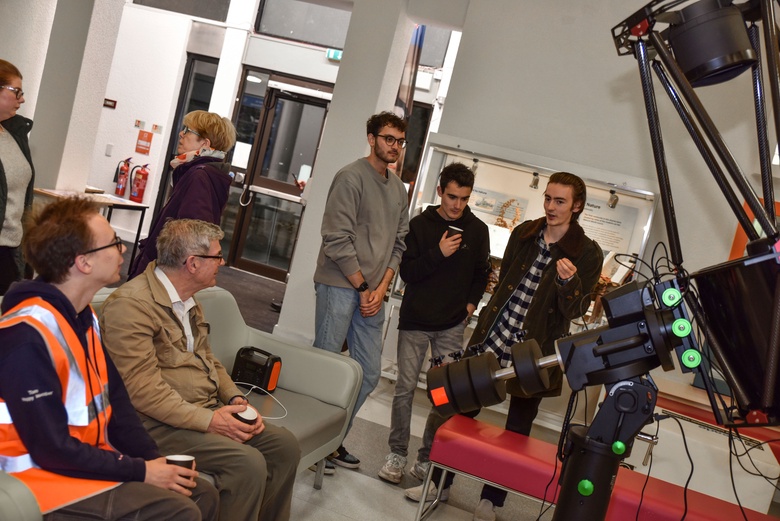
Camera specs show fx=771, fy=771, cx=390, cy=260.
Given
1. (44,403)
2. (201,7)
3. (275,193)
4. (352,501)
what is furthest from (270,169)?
(44,403)

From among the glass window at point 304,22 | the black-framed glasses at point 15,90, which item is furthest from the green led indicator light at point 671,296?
the glass window at point 304,22

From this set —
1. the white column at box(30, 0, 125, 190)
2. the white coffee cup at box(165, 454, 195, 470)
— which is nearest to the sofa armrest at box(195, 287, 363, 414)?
the white coffee cup at box(165, 454, 195, 470)

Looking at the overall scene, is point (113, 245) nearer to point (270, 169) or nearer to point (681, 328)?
point (681, 328)

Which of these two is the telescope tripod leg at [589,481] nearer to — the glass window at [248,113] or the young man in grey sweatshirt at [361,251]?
Answer: the young man in grey sweatshirt at [361,251]

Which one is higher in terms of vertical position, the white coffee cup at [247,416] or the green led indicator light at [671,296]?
the green led indicator light at [671,296]

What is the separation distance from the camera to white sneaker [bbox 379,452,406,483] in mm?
3627

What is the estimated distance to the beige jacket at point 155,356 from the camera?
2.34 meters

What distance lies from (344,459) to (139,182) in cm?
646

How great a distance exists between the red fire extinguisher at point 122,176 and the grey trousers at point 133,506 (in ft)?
25.7

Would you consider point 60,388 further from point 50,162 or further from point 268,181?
point 268,181

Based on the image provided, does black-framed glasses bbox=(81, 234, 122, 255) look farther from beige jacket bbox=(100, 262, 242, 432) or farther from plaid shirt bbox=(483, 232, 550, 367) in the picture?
plaid shirt bbox=(483, 232, 550, 367)

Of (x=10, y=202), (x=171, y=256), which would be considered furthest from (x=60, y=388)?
(x=10, y=202)

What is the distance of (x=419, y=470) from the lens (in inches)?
149

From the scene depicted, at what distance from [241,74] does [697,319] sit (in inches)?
330
